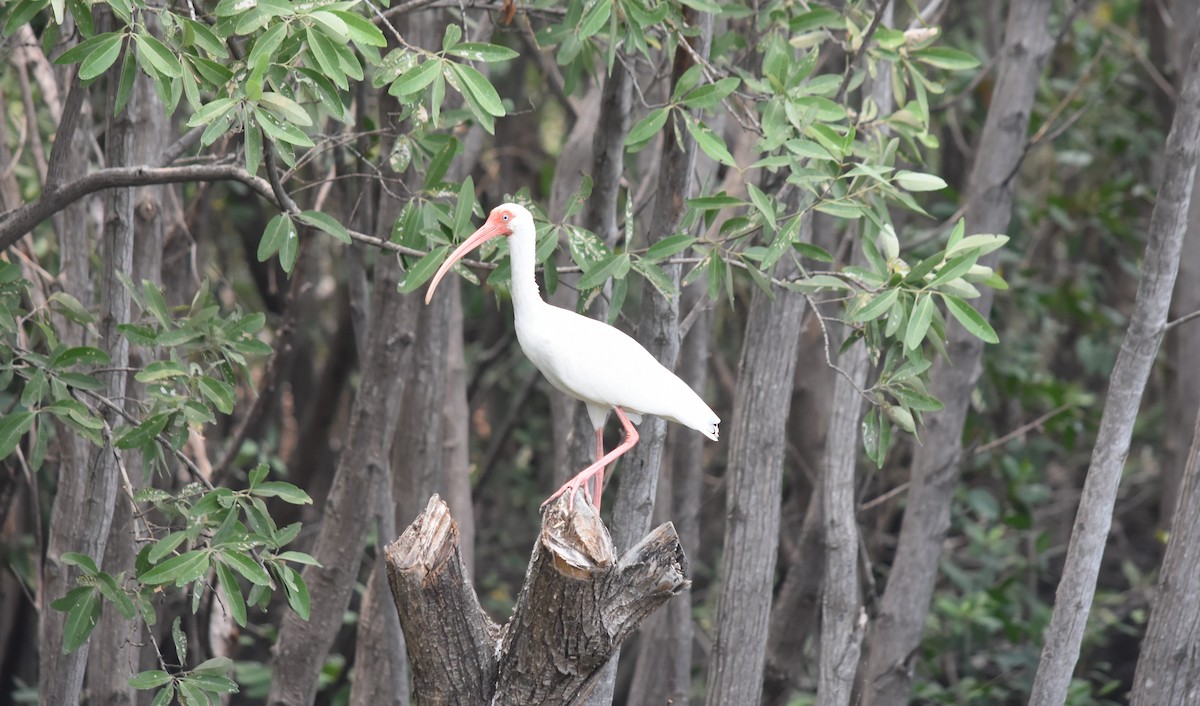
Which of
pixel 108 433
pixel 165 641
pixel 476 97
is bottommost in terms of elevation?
pixel 165 641

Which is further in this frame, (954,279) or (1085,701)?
(1085,701)

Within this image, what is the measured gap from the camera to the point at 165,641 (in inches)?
274

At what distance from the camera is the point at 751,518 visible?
493cm

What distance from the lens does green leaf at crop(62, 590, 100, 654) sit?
11.8ft

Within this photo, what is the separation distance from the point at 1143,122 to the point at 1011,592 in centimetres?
339

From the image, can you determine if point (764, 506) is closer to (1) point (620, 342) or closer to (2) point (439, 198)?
(1) point (620, 342)

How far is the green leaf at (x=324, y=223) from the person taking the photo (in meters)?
3.53

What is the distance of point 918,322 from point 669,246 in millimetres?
740

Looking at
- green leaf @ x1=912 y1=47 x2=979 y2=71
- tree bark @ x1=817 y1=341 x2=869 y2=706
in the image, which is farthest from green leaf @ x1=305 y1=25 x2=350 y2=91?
tree bark @ x1=817 y1=341 x2=869 y2=706

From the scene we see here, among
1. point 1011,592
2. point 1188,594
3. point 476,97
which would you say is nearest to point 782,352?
point 1188,594

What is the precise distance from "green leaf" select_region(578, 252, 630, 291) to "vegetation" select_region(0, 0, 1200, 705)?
1cm

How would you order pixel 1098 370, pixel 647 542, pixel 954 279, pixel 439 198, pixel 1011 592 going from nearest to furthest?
pixel 647 542
pixel 954 279
pixel 439 198
pixel 1011 592
pixel 1098 370

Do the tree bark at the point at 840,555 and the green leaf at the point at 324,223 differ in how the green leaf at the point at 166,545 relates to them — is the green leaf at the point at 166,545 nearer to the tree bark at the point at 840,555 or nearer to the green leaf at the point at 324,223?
the green leaf at the point at 324,223

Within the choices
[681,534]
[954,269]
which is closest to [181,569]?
[954,269]
